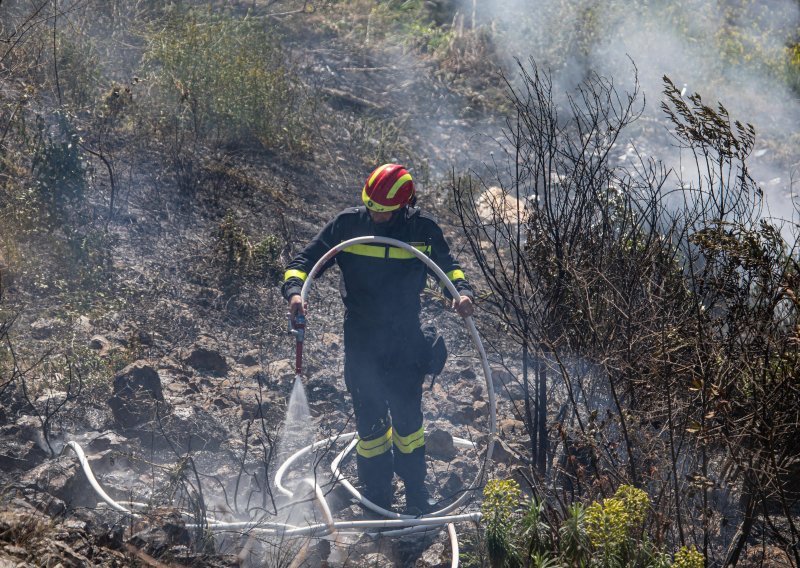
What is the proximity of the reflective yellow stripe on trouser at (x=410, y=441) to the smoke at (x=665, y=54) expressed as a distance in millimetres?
7535

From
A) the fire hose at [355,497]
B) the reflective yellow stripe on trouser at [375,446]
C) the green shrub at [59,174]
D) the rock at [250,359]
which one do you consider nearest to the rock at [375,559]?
the fire hose at [355,497]

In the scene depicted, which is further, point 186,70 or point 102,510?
A: point 186,70

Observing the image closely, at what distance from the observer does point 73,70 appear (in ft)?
27.4

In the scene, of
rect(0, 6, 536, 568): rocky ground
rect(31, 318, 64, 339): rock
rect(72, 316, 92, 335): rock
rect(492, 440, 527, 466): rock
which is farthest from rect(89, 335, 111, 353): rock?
rect(492, 440, 527, 466): rock

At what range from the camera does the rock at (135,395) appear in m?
5.50

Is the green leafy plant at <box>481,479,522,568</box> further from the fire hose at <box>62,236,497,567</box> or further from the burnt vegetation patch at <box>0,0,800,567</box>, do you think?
the fire hose at <box>62,236,497,567</box>

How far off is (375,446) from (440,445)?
771 millimetres

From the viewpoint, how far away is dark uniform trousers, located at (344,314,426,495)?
202 inches

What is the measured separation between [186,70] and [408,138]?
282 cm

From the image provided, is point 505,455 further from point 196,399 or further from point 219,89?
point 219,89

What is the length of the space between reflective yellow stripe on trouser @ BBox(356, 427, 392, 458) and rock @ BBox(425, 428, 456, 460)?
0.67 meters

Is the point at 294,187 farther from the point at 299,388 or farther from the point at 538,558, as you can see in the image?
the point at 538,558

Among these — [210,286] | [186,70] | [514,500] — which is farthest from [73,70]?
[514,500]

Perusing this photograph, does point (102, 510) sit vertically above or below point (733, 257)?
below
